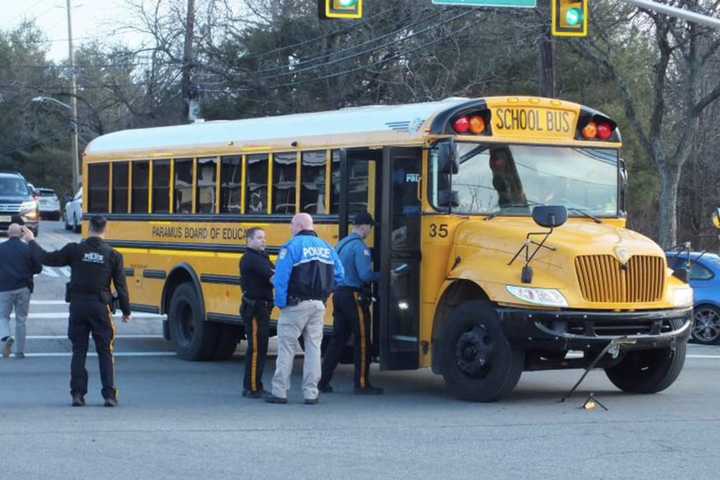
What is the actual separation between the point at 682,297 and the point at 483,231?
78.3 inches

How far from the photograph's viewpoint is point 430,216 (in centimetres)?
1220

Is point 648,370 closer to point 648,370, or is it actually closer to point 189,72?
point 648,370

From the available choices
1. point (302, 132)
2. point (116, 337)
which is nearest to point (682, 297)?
point (302, 132)

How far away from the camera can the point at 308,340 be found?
1191 centimetres

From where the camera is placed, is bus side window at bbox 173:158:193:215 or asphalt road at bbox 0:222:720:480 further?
bus side window at bbox 173:158:193:215

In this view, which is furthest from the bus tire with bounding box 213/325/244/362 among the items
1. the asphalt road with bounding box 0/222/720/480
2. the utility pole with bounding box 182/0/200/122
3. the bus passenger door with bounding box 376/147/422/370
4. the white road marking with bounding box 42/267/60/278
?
the utility pole with bounding box 182/0/200/122

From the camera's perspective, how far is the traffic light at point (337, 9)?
17.3m

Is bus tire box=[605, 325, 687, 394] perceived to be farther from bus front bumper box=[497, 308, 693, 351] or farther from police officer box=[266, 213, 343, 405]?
police officer box=[266, 213, 343, 405]

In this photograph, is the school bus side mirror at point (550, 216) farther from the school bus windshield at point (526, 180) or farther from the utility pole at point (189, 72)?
the utility pole at point (189, 72)

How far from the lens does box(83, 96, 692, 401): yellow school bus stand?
11.4 metres

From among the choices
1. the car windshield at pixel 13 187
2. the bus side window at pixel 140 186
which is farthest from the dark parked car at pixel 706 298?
the car windshield at pixel 13 187

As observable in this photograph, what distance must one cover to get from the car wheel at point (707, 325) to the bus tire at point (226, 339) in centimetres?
758

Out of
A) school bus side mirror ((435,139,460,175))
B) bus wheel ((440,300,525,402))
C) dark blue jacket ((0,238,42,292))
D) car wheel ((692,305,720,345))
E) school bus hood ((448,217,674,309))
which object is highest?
school bus side mirror ((435,139,460,175))

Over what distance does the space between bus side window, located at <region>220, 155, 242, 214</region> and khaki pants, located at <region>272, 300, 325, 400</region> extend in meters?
3.30
